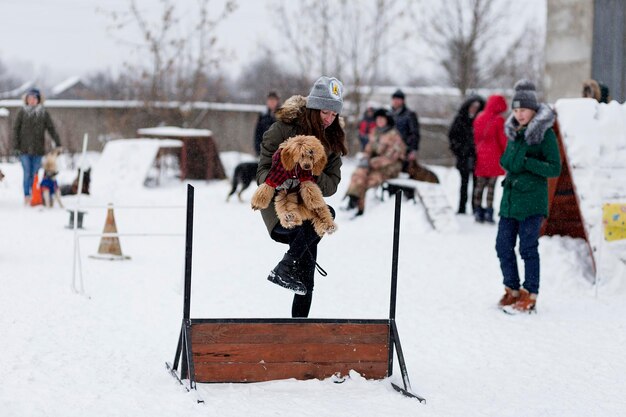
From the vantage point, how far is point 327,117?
5.18 metres

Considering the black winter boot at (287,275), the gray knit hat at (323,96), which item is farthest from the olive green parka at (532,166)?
the black winter boot at (287,275)

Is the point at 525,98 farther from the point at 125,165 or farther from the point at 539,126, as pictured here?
the point at 125,165

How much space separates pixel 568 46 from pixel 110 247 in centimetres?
814

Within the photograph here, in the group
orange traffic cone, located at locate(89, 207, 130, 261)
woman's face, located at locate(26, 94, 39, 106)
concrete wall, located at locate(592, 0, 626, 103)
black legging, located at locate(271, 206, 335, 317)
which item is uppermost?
concrete wall, located at locate(592, 0, 626, 103)

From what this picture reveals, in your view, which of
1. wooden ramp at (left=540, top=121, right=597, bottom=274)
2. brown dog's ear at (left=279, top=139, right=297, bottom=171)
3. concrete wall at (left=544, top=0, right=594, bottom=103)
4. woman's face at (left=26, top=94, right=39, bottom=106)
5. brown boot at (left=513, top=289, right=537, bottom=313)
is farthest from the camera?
concrete wall at (left=544, top=0, right=594, bottom=103)

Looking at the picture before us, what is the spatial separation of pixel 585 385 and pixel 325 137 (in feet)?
7.09

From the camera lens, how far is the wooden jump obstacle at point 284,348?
4969 mm

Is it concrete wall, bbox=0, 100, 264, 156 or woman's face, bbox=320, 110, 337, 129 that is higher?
concrete wall, bbox=0, 100, 264, 156

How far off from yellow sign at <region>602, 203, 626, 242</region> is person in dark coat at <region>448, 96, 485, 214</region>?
4468 millimetres

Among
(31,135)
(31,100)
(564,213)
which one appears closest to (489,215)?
(564,213)

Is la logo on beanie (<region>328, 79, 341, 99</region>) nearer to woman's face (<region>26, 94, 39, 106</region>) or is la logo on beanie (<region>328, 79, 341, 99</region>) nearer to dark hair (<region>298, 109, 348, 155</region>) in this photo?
dark hair (<region>298, 109, 348, 155</region>)

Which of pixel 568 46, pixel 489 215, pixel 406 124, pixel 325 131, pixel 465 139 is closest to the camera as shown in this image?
pixel 325 131

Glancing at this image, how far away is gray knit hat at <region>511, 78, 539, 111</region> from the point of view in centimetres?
714

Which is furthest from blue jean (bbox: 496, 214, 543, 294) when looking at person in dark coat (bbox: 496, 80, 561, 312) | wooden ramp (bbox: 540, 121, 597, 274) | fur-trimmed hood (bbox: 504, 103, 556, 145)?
wooden ramp (bbox: 540, 121, 597, 274)
